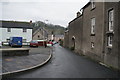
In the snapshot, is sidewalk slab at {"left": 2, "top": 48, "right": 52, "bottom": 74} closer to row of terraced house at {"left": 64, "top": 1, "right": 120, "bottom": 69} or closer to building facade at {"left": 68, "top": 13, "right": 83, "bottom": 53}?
row of terraced house at {"left": 64, "top": 1, "right": 120, "bottom": 69}

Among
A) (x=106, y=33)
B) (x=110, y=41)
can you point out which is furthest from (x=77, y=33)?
(x=110, y=41)

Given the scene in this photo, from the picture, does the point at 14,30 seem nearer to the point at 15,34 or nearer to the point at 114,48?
Answer: the point at 15,34

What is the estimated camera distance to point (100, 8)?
51.6 ft

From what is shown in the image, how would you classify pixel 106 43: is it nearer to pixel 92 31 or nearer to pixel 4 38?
pixel 92 31

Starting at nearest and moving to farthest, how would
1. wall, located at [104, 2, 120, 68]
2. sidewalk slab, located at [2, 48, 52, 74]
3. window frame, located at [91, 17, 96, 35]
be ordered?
sidewalk slab, located at [2, 48, 52, 74] → wall, located at [104, 2, 120, 68] → window frame, located at [91, 17, 96, 35]

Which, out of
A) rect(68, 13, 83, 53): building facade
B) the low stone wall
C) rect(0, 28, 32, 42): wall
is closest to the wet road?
the low stone wall

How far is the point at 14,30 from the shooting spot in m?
44.2

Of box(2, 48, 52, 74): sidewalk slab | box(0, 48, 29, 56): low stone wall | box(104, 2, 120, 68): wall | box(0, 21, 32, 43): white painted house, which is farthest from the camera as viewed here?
box(0, 21, 32, 43): white painted house

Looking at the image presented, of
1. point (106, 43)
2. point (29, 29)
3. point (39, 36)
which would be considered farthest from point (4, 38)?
point (106, 43)

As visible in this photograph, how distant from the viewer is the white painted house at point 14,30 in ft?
141

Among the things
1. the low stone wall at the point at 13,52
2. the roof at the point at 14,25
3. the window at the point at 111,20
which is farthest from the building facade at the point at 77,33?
the roof at the point at 14,25

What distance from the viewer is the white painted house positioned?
43.1 metres

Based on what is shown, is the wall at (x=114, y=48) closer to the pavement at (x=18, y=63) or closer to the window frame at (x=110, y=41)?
the window frame at (x=110, y=41)

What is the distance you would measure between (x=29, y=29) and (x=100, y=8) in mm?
32980
